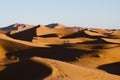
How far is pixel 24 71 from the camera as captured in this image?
11.5 meters

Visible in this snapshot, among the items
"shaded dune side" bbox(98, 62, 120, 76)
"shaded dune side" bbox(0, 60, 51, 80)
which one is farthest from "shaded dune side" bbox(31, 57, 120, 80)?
"shaded dune side" bbox(98, 62, 120, 76)

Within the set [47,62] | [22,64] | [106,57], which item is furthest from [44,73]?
[106,57]

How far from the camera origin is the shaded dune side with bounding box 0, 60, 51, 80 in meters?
10.8

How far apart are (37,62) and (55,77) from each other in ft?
8.58

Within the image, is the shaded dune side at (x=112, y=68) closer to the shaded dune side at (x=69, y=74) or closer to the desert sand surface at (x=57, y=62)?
the desert sand surface at (x=57, y=62)

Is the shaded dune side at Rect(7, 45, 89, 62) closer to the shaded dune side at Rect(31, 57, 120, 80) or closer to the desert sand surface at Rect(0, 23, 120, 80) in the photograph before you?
the desert sand surface at Rect(0, 23, 120, 80)

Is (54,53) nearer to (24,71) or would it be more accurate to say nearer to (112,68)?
(112,68)

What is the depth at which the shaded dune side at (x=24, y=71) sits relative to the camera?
35.3 ft

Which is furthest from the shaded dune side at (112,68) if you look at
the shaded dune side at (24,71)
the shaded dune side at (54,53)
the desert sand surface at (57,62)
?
the shaded dune side at (24,71)

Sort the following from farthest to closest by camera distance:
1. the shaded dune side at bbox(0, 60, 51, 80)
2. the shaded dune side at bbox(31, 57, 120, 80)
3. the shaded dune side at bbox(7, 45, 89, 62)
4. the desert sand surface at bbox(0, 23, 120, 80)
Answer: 1. the shaded dune side at bbox(7, 45, 89, 62)
2. the shaded dune side at bbox(0, 60, 51, 80)
3. the desert sand surface at bbox(0, 23, 120, 80)
4. the shaded dune side at bbox(31, 57, 120, 80)

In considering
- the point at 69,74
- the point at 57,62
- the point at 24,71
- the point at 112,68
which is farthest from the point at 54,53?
the point at 69,74

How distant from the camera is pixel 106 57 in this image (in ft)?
48.7

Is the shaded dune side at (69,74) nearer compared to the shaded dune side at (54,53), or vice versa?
the shaded dune side at (69,74)

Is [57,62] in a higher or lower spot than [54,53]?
higher
